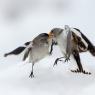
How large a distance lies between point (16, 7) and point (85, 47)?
1.41 meters

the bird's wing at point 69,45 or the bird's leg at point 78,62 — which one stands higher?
the bird's wing at point 69,45

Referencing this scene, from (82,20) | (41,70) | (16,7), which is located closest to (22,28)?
(16,7)

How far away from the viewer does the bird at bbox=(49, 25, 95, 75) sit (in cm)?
104

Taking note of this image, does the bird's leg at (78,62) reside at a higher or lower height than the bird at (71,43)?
lower

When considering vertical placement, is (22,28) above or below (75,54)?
below

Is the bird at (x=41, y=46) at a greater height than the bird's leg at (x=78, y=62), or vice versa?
the bird at (x=41, y=46)

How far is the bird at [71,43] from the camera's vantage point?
104 centimetres

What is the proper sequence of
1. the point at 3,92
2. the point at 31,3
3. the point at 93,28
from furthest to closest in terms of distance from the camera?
the point at 31,3 → the point at 93,28 → the point at 3,92

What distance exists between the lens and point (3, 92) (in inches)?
41.9

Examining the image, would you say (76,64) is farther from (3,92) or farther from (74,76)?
(3,92)

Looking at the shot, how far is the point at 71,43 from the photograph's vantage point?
1060mm

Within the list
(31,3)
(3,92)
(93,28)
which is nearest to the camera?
(3,92)

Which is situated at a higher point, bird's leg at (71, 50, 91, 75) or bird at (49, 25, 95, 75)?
bird at (49, 25, 95, 75)

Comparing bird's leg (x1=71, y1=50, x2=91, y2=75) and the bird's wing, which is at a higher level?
the bird's wing
